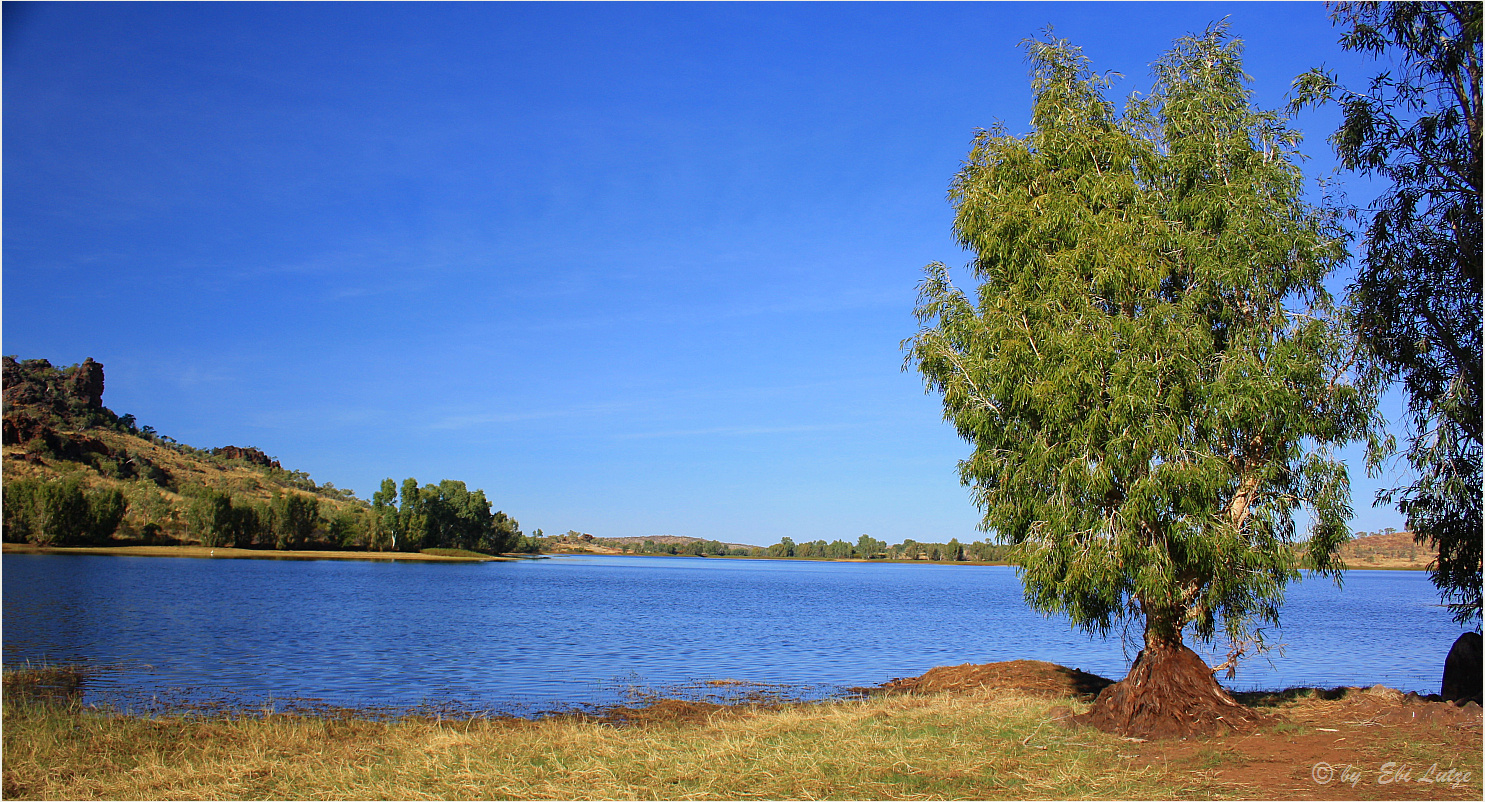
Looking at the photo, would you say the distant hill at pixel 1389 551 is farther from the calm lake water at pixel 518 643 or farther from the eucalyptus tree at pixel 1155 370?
the eucalyptus tree at pixel 1155 370

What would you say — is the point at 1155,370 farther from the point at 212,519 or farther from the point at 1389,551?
the point at 1389,551

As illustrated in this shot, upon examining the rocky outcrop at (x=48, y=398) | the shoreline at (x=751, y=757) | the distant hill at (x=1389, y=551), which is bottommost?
the distant hill at (x=1389, y=551)

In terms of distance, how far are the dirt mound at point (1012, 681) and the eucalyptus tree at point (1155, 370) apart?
5242 millimetres

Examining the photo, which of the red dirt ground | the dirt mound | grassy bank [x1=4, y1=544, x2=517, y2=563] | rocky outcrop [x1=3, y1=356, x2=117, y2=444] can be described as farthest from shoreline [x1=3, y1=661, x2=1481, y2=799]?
rocky outcrop [x1=3, y1=356, x2=117, y2=444]

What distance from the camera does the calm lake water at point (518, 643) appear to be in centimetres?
2177

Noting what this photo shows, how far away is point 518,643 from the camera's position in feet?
106

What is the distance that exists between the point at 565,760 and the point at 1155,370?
33.3 ft

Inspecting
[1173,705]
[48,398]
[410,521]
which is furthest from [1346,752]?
[48,398]

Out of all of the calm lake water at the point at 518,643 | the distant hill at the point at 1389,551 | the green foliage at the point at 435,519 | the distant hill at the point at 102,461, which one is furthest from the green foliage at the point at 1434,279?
the distant hill at the point at 1389,551

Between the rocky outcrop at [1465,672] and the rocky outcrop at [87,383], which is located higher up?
the rocky outcrop at [87,383]

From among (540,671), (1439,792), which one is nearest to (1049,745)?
(1439,792)

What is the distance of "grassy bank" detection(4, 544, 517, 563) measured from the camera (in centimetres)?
9094

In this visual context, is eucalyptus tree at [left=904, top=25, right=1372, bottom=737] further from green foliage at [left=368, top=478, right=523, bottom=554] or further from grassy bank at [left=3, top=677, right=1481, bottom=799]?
green foliage at [left=368, top=478, right=523, bottom=554]

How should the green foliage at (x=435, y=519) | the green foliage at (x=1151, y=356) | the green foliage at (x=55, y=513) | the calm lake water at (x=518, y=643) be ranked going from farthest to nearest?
the green foliage at (x=435, y=519), the green foliage at (x=55, y=513), the calm lake water at (x=518, y=643), the green foliage at (x=1151, y=356)
